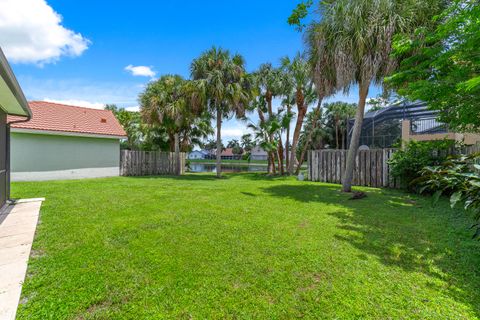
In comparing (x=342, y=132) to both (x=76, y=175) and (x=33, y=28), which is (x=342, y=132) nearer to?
(x=76, y=175)

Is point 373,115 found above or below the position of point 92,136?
above

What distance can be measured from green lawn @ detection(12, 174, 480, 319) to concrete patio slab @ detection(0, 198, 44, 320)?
10cm

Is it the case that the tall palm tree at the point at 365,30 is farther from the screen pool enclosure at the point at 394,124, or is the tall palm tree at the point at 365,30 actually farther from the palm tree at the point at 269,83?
the screen pool enclosure at the point at 394,124

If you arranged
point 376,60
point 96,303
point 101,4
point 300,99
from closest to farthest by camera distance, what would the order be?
point 96,303, point 376,60, point 101,4, point 300,99

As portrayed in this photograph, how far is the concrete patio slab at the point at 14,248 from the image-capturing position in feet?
6.80

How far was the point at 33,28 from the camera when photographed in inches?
206

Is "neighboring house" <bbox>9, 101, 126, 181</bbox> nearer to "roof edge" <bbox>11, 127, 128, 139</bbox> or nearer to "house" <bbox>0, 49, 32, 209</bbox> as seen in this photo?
"roof edge" <bbox>11, 127, 128, 139</bbox>

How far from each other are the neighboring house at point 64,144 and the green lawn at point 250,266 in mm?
8100

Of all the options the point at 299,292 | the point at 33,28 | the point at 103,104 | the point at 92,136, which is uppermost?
the point at 103,104

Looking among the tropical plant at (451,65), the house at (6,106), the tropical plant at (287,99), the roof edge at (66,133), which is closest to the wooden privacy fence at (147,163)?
the roof edge at (66,133)

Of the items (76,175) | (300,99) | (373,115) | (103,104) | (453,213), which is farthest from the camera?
(103,104)

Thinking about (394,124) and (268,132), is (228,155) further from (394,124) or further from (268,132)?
(268,132)

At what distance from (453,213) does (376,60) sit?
4772mm

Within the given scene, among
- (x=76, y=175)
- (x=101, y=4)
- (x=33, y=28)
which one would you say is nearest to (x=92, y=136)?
(x=76, y=175)
